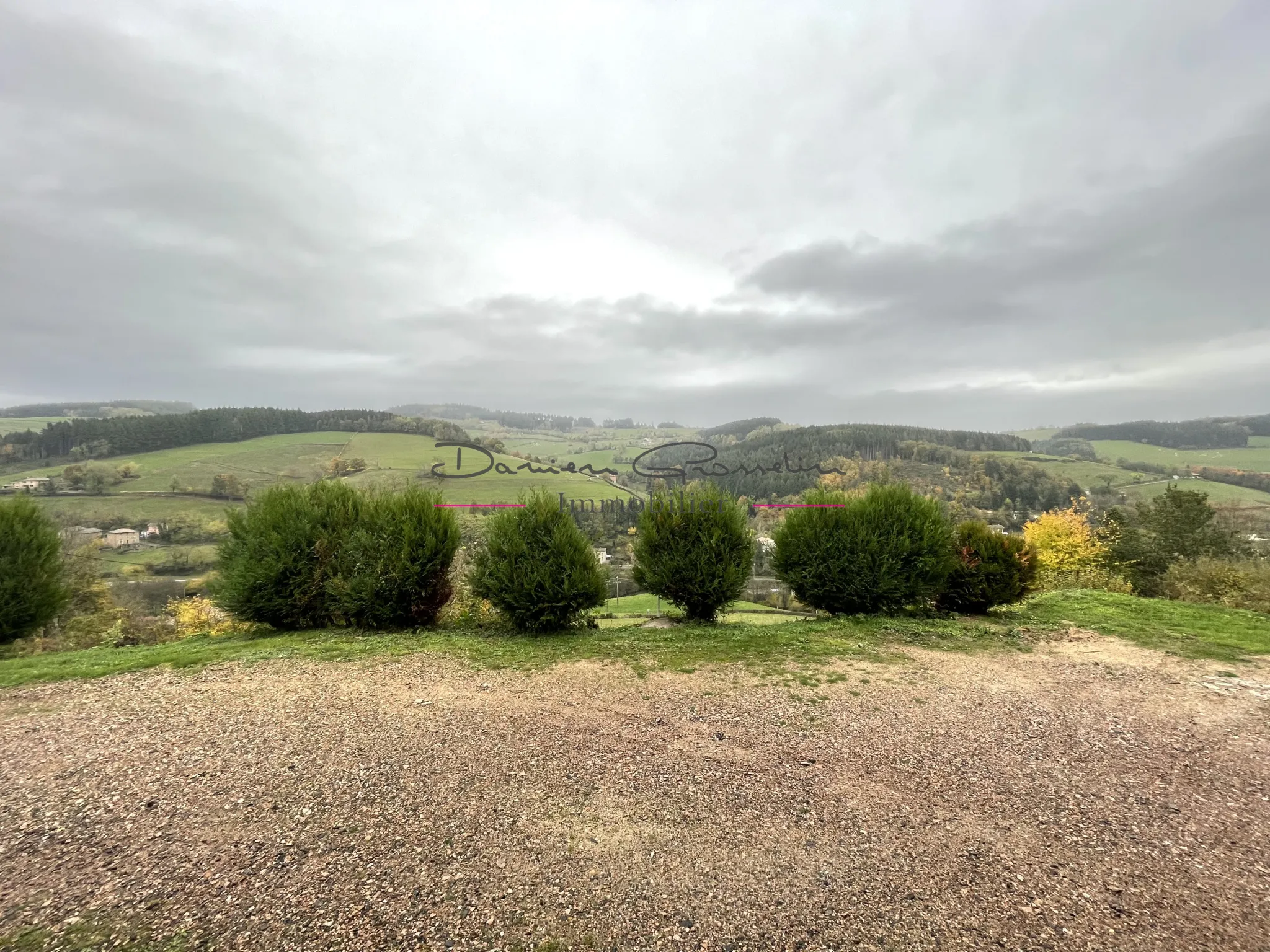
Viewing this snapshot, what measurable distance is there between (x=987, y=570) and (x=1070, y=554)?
15.5m

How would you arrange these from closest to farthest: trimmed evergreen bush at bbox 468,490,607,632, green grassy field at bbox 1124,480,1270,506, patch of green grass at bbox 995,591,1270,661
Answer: patch of green grass at bbox 995,591,1270,661
trimmed evergreen bush at bbox 468,490,607,632
green grassy field at bbox 1124,480,1270,506

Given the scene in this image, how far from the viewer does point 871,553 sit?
10812mm

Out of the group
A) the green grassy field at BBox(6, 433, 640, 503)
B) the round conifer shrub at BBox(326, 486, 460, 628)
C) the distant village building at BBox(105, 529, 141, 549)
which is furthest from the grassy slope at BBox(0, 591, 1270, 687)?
the distant village building at BBox(105, 529, 141, 549)

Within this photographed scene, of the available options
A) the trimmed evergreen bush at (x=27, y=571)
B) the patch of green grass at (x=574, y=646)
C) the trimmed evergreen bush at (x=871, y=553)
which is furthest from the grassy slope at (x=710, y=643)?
the trimmed evergreen bush at (x=27, y=571)

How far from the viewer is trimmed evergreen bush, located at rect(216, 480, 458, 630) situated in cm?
1016

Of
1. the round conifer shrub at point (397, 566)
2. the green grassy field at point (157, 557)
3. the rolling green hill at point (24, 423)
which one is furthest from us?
the rolling green hill at point (24, 423)

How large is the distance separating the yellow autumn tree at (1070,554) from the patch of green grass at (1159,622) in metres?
5.97

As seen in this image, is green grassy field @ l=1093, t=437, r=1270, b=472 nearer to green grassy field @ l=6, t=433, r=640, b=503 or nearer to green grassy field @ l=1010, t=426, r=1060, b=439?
green grassy field @ l=1010, t=426, r=1060, b=439

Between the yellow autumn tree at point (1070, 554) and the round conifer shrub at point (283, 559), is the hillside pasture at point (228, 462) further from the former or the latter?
the yellow autumn tree at point (1070, 554)

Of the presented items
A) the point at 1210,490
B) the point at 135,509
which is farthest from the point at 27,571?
the point at 1210,490

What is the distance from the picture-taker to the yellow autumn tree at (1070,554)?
1864 centimetres

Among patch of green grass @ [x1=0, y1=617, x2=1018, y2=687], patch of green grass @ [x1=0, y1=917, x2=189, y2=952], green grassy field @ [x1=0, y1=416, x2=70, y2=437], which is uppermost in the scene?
green grassy field @ [x1=0, y1=416, x2=70, y2=437]

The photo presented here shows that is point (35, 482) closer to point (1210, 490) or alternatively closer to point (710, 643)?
point (710, 643)

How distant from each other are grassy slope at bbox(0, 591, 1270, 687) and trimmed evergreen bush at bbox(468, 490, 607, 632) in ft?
1.71
